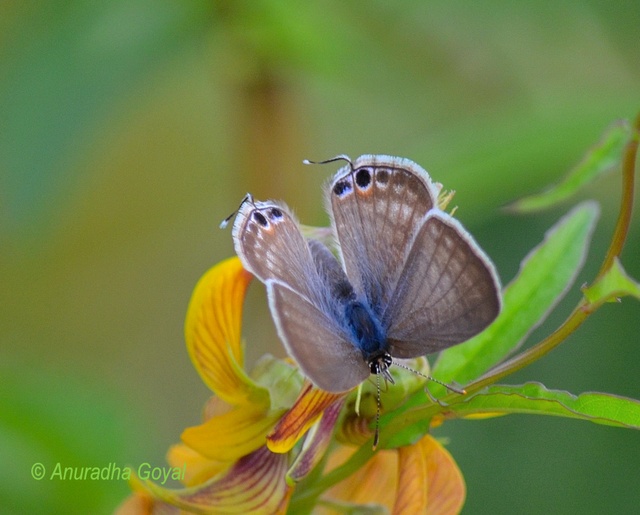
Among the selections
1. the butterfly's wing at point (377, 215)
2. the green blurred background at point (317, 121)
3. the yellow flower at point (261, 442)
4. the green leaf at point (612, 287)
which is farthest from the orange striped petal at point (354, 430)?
the green blurred background at point (317, 121)

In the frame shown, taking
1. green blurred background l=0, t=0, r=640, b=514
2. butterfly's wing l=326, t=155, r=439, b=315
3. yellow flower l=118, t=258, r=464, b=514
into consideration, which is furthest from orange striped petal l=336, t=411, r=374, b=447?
green blurred background l=0, t=0, r=640, b=514

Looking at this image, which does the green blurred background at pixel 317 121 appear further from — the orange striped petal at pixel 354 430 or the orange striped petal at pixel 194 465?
the orange striped petal at pixel 354 430

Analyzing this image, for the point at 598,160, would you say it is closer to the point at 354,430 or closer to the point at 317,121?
the point at 354,430

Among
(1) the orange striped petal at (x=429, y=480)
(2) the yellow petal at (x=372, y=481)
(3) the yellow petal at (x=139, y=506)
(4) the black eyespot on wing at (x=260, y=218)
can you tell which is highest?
(4) the black eyespot on wing at (x=260, y=218)

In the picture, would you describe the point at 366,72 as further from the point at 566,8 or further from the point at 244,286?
the point at 244,286

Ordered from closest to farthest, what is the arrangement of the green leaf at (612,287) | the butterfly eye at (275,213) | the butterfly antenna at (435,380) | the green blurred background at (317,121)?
1. the green leaf at (612,287)
2. the butterfly antenna at (435,380)
3. the butterfly eye at (275,213)
4. the green blurred background at (317,121)

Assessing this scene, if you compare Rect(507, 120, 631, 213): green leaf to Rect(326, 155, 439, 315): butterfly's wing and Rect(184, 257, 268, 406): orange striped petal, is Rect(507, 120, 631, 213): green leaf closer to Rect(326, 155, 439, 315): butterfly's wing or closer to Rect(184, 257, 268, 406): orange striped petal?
Rect(326, 155, 439, 315): butterfly's wing
